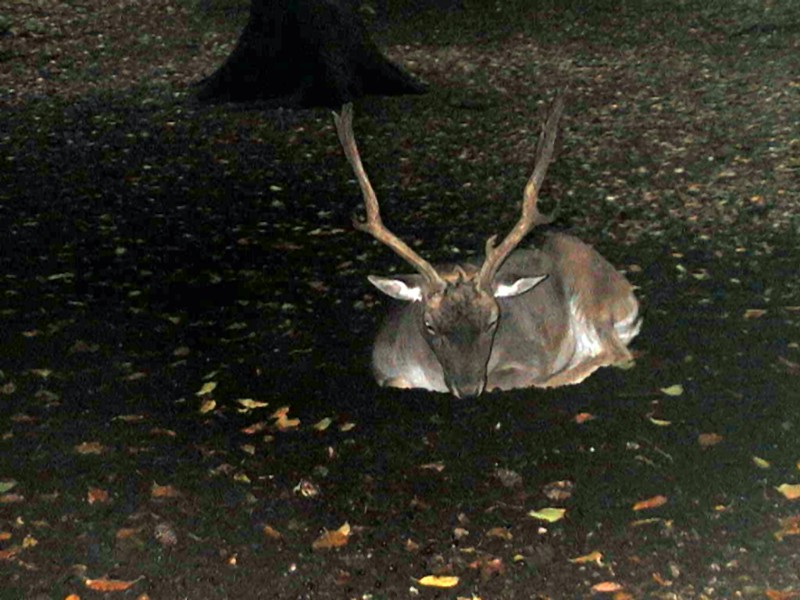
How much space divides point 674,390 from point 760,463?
3.06 feet

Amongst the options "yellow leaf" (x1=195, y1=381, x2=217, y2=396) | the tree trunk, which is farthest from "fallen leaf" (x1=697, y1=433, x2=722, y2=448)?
the tree trunk

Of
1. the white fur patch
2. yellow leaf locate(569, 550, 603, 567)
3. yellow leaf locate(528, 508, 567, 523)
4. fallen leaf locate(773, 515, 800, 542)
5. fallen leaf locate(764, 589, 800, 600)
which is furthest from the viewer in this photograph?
the white fur patch

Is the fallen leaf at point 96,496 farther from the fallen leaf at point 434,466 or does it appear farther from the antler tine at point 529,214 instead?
the antler tine at point 529,214

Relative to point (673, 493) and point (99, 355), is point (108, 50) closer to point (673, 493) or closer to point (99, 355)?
point (99, 355)

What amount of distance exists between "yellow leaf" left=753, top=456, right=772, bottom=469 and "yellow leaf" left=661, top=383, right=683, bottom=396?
0.83 meters

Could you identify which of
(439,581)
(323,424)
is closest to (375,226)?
(323,424)

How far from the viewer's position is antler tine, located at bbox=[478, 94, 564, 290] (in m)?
7.09

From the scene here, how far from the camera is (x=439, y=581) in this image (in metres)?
5.74

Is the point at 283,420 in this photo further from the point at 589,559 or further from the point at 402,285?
the point at 589,559

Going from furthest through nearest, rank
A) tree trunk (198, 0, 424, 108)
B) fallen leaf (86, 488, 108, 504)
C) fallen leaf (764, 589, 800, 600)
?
tree trunk (198, 0, 424, 108) < fallen leaf (86, 488, 108, 504) < fallen leaf (764, 589, 800, 600)

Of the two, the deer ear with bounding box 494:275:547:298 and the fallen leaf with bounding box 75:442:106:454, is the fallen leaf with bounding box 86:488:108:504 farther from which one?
the deer ear with bounding box 494:275:547:298

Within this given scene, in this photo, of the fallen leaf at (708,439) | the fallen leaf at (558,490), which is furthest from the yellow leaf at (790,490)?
the fallen leaf at (558,490)

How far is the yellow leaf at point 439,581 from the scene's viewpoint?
18.7 ft

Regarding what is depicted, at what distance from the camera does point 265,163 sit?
41.2 ft
